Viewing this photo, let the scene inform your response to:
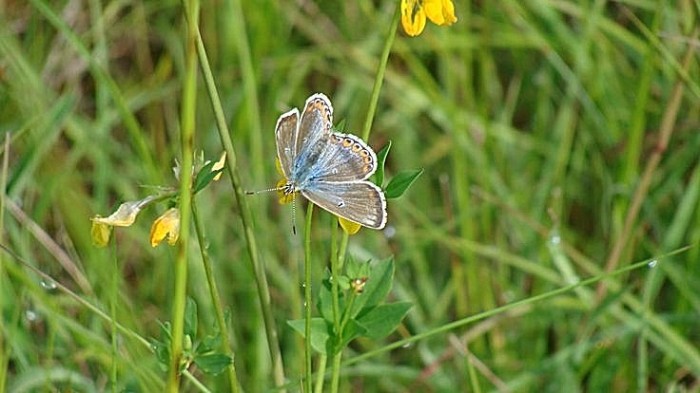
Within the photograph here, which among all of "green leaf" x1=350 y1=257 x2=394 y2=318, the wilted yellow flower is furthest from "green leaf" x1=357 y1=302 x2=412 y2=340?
the wilted yellow flower

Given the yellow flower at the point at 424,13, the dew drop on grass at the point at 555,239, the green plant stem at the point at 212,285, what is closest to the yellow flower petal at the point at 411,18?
the yellow flower at the point at 424,13

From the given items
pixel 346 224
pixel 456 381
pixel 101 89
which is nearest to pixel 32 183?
pixel 101 89

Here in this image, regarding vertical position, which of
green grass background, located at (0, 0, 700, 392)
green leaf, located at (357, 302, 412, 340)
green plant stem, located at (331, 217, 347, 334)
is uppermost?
green plant stem, located at (331, 217, 347, 334)

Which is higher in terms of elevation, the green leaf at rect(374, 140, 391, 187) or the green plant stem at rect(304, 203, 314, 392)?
the green leaf at rect(374, 140, 391, 187)

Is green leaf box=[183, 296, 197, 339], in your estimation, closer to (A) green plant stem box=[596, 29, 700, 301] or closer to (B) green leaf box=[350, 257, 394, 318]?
(B) green leaf box=[350, 257, 394, 318]

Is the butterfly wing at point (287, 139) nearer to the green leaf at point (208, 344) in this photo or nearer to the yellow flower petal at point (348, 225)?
the yellow flower petal at point (348, 225)

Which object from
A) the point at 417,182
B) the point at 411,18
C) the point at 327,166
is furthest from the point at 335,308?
the point at 417,182

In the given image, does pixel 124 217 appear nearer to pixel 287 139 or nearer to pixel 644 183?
pixel 287 139
